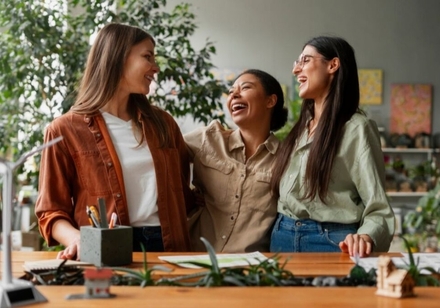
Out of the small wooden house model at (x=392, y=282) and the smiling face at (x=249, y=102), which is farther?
the smiling face at (x=249, y=102)

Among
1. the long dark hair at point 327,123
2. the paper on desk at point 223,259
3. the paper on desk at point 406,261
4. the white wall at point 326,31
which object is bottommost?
the paper on desk at point 223,259

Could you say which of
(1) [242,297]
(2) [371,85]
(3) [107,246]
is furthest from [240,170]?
(2) [371,85]

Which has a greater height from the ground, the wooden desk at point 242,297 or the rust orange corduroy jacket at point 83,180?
the rust orange corduroy jacket at point 83,180

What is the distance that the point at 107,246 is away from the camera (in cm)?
179

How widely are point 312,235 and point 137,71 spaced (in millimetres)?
791

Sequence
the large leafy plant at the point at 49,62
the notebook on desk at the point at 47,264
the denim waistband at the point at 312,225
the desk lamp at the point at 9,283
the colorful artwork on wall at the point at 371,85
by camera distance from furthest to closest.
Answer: the colorful artwork on wall at the point at 371,85 < the large leafy plant at the point at 49,62 < the denim waistband at the point at 312,225 < the notebook on desk at the point at 47,264 < the desk lamp at the point at 9,283

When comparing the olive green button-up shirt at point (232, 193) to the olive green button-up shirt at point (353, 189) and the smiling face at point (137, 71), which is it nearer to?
the olive green button-up shirt at point (353, 189)

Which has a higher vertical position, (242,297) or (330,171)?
(330,171)

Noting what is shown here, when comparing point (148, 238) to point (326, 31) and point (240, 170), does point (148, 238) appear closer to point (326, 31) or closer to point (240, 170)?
point (240, 170)

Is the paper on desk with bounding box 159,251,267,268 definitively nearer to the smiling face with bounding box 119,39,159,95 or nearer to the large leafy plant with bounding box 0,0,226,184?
the smiling face with bounding box 119,39,159,95

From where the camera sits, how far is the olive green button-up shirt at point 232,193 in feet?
8.26

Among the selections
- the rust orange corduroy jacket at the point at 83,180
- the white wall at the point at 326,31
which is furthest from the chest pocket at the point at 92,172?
the white wall at the point at 326,31

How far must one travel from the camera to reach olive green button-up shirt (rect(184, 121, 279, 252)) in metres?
2.52

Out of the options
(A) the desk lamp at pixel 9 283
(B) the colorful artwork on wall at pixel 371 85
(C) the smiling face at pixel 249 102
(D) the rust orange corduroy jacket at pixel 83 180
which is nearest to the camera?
(A) the desk lamp at pixel 9 283
